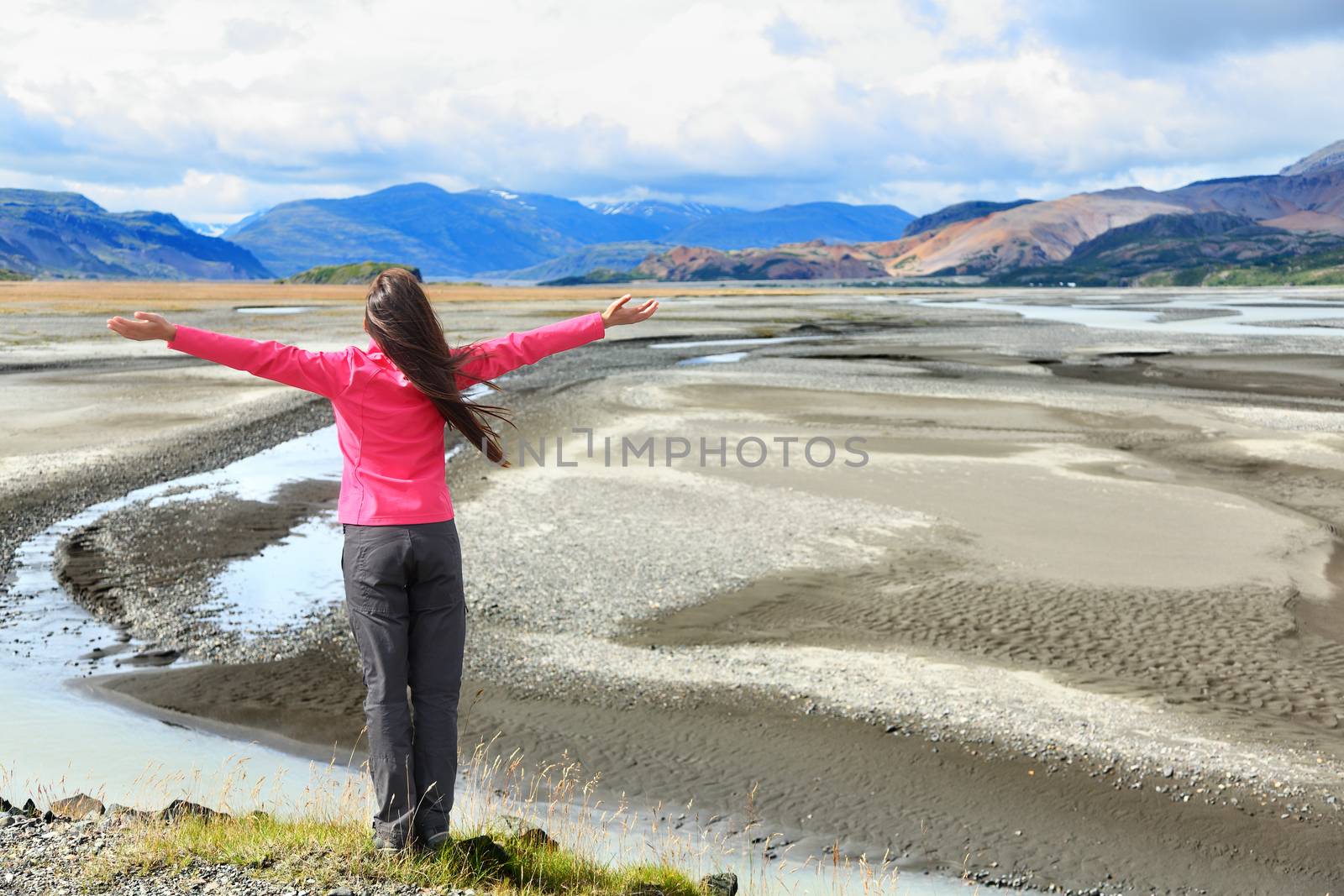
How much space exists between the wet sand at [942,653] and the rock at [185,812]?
3.38 meters

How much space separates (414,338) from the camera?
5047 millimetres

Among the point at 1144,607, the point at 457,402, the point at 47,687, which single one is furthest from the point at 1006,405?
the point at 457,402

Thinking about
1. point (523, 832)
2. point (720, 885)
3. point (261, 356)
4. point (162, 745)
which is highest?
point (261, 356)

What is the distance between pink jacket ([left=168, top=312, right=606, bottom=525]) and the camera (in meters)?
5.07

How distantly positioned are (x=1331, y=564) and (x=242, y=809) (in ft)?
51.3

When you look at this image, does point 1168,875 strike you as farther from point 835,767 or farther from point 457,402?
point 457,402

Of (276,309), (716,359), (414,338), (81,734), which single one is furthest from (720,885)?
(276,309)

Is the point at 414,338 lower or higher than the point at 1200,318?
higher

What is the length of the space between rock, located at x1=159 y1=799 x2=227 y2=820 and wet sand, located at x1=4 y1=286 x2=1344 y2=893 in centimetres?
338

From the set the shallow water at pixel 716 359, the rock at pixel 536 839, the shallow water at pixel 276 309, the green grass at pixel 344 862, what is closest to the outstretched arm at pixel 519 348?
the green grass at pixel 344 862

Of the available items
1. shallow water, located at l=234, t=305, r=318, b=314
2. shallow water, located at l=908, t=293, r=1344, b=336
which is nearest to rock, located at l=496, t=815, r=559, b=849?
shallow water, located at l=908, t=293, r=1344, b=336

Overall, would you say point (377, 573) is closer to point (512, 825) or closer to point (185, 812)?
point (512, 825)

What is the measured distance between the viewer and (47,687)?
10.9 meters

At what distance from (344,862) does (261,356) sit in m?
2.72
